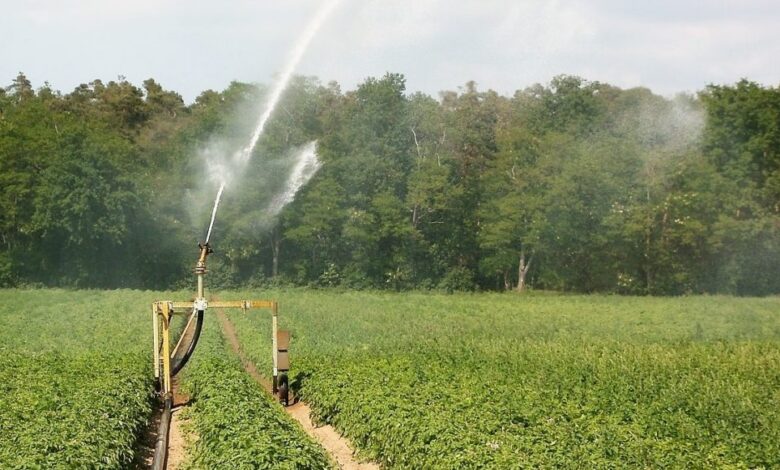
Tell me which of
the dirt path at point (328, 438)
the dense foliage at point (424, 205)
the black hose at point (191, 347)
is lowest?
the dirt path at point (328, 438)

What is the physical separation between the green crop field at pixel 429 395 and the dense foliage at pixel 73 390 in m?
0.05

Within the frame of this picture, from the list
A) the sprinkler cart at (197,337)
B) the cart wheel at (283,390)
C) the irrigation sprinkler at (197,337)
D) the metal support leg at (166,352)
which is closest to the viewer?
the sprinkler cart at (197,337)

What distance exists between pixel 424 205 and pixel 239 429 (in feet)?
204

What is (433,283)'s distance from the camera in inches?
3095

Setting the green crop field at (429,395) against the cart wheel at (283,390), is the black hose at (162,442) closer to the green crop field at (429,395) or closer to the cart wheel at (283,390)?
the green crop field at (429,395)

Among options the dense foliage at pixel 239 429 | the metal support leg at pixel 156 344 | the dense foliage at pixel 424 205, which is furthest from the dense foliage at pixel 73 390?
the dense foliage at pixel 424 205

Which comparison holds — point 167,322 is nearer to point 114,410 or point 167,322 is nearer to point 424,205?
point 114,410

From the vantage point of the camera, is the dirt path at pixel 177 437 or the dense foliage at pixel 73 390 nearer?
the dense foliage at pixel 73 390

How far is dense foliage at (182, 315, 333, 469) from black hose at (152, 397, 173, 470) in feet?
1.48

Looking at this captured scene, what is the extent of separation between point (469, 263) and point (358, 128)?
15823mm

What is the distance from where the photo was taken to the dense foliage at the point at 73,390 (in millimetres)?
13789

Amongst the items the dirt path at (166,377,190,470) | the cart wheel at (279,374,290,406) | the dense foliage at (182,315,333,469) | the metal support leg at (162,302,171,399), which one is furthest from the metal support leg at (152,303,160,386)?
the cart wheel at (279,374,290,406)

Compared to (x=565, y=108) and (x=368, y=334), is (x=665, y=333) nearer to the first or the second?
(x=368, y=334)

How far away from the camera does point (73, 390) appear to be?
1962 centimetres
